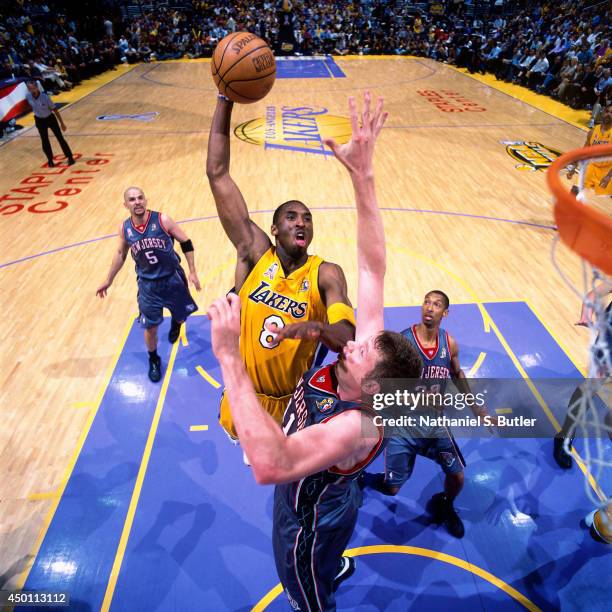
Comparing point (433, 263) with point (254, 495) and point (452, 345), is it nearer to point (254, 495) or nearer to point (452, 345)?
point (452, 345)

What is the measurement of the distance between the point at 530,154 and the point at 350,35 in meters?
17.8

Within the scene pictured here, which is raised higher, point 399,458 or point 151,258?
point 151,258

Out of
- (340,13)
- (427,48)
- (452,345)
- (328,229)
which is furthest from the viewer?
(340,13)

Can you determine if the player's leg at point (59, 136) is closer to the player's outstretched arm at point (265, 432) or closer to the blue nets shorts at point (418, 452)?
the blue nets shorts at point (418, 452)

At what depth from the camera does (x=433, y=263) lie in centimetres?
660

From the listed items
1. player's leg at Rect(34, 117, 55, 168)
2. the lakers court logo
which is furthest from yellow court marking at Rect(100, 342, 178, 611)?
the lakers court logo

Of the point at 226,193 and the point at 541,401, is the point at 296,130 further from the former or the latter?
the point at 226,193

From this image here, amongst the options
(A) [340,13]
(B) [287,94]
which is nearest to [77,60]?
(B) [287,94]

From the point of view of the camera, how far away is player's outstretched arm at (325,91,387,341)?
85.3 inches

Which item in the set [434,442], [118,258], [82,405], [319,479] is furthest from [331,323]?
[82,405]

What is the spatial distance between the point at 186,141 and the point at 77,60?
10.4m

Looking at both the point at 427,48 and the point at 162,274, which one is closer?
the point at 162,274

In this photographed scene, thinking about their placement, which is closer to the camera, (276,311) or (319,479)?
(319,479)

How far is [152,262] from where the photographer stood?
451cm
